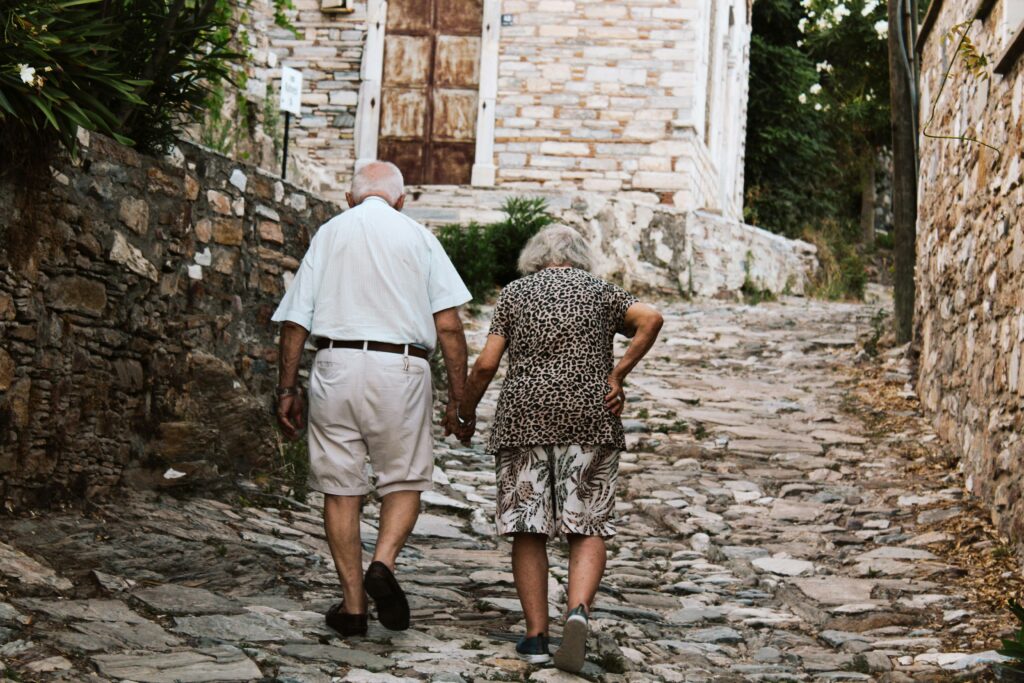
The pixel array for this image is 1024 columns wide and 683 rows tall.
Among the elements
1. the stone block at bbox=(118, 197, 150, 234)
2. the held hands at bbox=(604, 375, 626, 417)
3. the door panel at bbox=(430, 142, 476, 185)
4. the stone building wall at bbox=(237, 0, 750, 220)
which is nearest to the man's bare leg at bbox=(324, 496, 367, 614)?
the held hands at bbox=(604, 375, 626, 417)

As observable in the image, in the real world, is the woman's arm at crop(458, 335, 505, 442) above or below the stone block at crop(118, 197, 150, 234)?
below

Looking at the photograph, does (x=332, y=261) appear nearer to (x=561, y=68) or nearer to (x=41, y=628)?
(x=41, y=628)

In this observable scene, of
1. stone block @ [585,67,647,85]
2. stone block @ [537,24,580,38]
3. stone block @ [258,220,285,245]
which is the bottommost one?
stone block @ [258,220,285,245]

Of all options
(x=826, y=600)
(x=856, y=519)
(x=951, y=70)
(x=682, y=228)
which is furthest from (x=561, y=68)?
(x=826, y=600)

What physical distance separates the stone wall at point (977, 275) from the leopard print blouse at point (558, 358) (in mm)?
2149

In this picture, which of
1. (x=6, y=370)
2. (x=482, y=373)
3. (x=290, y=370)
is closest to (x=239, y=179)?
(x=6, y=370)

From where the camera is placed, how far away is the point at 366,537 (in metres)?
→ 5.81

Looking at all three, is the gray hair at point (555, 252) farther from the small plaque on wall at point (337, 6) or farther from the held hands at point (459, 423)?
the small plaque on wall at point (337, 6)

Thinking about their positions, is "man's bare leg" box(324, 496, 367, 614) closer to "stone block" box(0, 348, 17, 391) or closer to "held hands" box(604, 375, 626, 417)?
"held hands" box(604, 375, 626, 417)

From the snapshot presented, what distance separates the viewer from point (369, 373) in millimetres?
4312

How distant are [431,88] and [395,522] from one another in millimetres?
11412

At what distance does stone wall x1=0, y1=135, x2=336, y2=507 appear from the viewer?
16.0ft

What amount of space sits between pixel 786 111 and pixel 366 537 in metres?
18.6

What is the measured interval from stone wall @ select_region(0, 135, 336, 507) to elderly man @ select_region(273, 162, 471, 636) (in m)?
1.10
